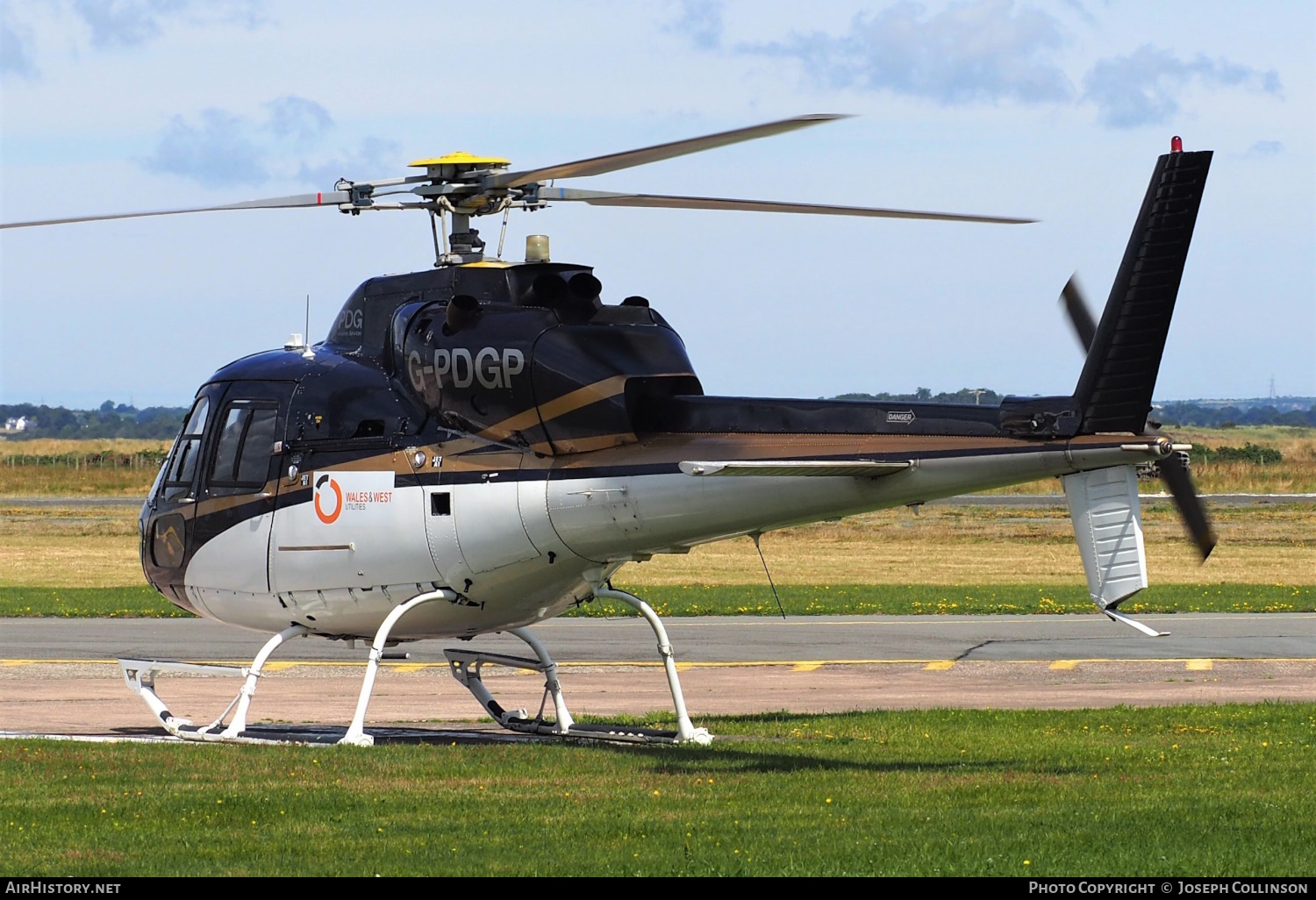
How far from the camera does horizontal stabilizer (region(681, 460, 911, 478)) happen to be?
12641mm

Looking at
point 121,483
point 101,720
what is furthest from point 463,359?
point 121,483

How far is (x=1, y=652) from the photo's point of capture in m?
24.9

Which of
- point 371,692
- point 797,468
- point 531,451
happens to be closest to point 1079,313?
point 797,468

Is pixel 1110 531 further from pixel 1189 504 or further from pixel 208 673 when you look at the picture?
pixel 208 673

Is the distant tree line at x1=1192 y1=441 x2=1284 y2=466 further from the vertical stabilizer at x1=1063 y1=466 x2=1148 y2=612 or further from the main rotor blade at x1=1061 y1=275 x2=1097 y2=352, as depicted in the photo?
the vertical stabilizer at x1=1063 y1=466 x2=1148 y2=612

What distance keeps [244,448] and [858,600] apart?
730 inches

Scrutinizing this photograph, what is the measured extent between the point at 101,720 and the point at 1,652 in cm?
722

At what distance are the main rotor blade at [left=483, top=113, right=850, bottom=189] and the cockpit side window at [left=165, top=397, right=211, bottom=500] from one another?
4.12 meters

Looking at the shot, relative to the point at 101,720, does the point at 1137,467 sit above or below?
above

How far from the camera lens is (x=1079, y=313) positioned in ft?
46.0

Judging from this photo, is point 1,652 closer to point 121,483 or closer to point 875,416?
point 875,416

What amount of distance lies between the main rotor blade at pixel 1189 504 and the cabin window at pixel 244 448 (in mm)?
8103
